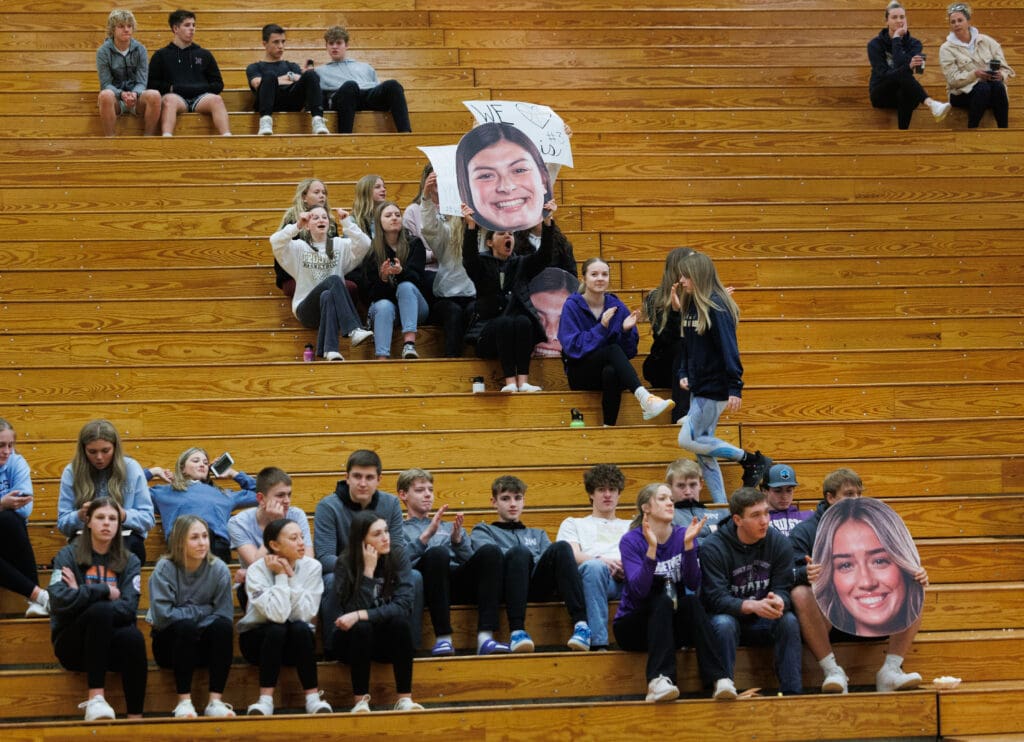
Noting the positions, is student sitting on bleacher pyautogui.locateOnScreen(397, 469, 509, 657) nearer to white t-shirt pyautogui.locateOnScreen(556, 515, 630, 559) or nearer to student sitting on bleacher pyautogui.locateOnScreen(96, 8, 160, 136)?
white t-shirt pyautogui.locateOnScreen(556, 515, 630, 559)

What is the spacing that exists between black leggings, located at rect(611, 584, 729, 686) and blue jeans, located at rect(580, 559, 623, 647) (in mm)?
148

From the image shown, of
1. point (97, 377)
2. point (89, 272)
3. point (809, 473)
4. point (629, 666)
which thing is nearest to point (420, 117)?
point (89, 272)

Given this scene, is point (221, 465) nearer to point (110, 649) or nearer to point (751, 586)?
point (110, 649)

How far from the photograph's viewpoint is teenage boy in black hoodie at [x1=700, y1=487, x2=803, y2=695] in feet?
20.9

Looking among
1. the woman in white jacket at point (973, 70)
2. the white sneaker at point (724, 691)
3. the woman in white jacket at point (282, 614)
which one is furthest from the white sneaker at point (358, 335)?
the woman in white jacket at point (973, 70)

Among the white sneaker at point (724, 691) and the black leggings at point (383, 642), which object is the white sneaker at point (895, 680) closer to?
the white sneaker at point (724, 691)

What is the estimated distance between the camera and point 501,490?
22.6 feet

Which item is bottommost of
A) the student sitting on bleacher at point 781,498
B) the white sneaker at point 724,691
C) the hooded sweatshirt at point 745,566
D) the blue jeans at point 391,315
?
the white sneaker at point 724,691

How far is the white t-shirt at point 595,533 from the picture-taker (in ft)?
22.6

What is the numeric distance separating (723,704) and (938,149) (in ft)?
17.4

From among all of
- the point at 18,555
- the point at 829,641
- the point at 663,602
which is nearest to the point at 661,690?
the point at 663,602

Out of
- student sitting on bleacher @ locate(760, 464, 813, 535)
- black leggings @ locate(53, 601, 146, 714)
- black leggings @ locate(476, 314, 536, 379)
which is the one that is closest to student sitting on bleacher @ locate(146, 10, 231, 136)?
black leggings @ locate(476, 314, 536, 379)

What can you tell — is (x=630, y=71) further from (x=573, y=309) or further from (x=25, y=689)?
(x=25, y=689)

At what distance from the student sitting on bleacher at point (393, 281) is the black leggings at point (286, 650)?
7.73 feet
